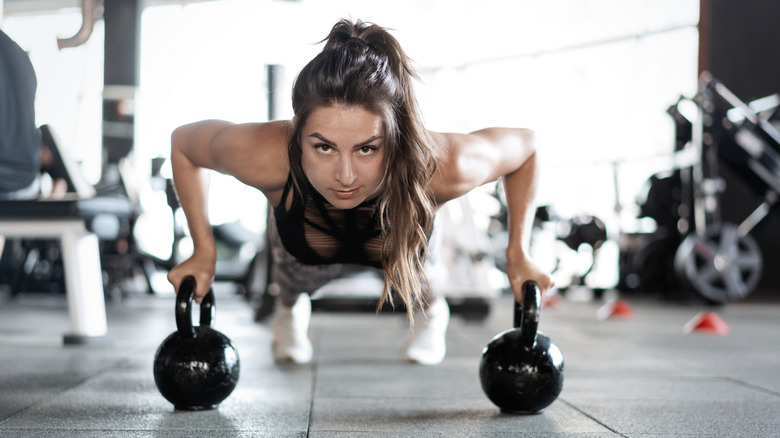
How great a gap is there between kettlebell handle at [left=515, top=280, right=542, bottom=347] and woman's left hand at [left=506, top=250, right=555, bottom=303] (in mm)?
19

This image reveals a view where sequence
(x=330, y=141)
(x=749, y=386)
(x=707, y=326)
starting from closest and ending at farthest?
(x=330, y=141) → (x=749, y=386) → (x=707, y=326)

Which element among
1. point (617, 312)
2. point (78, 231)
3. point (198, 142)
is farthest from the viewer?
point (617, 312)

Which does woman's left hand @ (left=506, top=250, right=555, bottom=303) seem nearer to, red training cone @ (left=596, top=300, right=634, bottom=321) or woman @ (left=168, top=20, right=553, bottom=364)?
woman @ (left=168, top=20, right=553, bottom=364)

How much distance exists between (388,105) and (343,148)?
11 cm

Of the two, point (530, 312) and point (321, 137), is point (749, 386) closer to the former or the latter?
point (530, 312)

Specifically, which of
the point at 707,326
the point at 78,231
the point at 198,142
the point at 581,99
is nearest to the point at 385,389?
the point at 198,142

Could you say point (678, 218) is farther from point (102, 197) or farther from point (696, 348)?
point (102, 197)

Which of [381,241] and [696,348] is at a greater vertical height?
[381,241]

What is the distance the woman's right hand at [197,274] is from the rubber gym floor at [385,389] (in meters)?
0.21

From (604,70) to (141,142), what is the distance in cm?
345

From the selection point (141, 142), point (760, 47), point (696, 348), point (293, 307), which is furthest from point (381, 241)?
point (760, 47)

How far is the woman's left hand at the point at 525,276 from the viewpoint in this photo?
122 cm

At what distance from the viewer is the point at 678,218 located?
466 cm

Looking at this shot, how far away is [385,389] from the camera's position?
1.47 m
